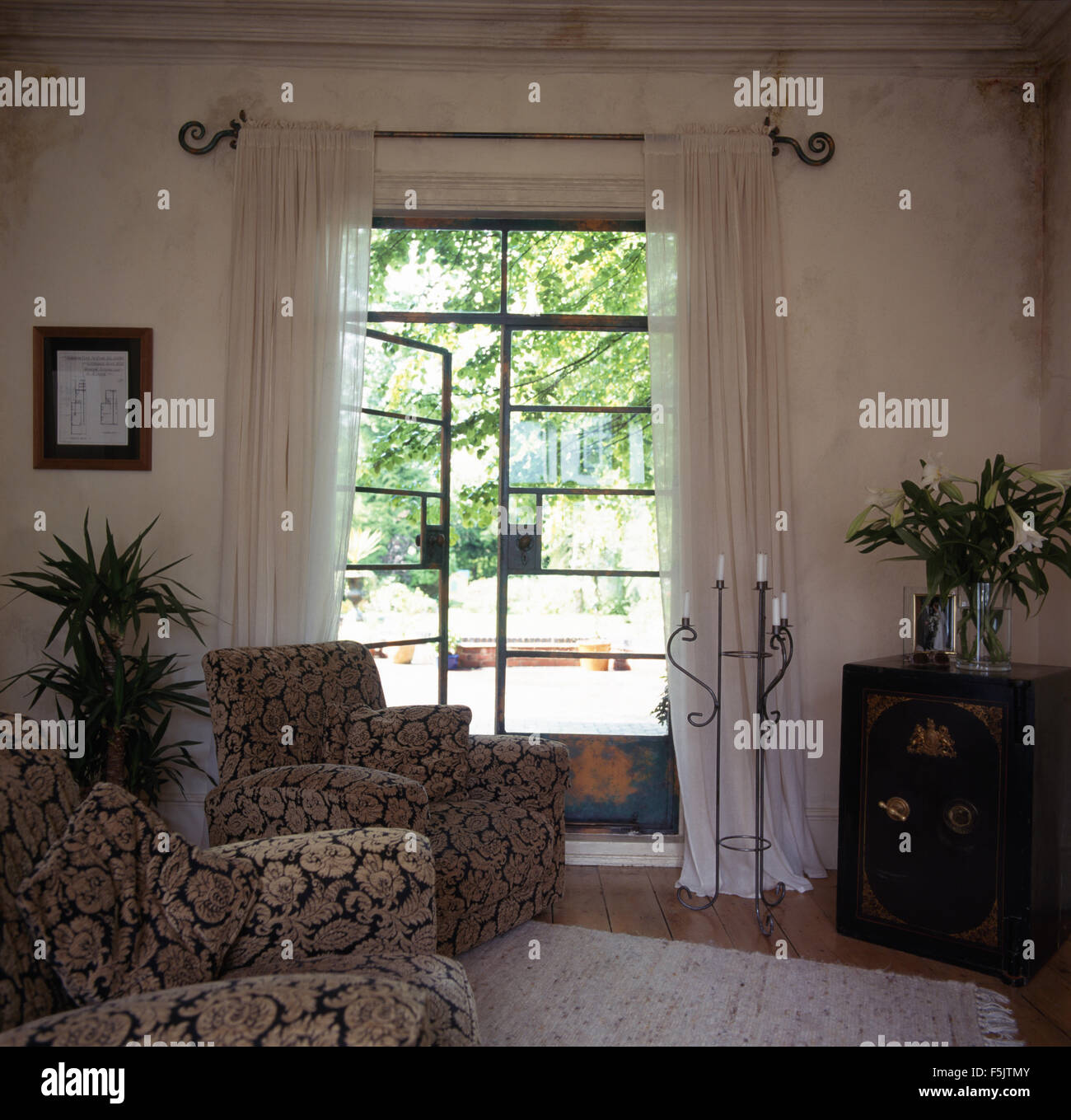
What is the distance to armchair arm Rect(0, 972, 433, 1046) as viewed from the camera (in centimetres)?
114

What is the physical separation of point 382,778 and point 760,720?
134 centimetres

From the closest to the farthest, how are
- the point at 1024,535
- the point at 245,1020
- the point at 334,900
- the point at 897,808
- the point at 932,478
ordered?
the point at 245,1020 < the point at 334,900 < the point at 1024,535 < the point at 897,808 < the point at 932,478

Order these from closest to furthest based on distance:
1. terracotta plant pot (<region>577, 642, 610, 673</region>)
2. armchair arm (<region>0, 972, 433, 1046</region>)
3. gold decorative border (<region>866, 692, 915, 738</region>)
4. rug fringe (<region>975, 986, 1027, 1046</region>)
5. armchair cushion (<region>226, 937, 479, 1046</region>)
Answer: armchair arm (<region>0, 972, 433, 1046</region>)
armchair cushion (<region>226, 937, 479, 1046</region>)
rug fringe (<region>975, 986, 1027, 1046</region>)
gold decorative border (<region>866, 692, 915, 738</region>)
terracotta plant pot (<region>577, 642, 610, 673</region>)

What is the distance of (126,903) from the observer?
1.48 meters

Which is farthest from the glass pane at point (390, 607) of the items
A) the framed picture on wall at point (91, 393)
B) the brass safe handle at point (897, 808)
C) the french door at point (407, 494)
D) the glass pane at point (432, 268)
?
the brass safe handle at point (897, 808)

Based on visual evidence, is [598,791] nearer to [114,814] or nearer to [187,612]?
[187,612]

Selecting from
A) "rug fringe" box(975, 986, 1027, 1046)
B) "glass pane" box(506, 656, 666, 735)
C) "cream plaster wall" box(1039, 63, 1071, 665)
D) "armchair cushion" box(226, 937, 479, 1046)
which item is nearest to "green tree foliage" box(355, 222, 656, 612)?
"glass pane" box(506, 656, 666, 735)

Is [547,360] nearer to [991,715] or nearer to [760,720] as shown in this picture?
[760,720]

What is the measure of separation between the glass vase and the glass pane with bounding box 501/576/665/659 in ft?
4.33

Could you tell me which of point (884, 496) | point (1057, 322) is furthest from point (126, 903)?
point (1057, 322)

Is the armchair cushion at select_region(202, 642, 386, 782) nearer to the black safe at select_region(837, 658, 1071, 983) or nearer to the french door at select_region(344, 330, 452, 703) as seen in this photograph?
the french door at select_region(344, 330, 452, 703)

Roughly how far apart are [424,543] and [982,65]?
9.73ft

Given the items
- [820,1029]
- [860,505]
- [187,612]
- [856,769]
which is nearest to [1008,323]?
[860,505]

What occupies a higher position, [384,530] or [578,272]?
[578,272]
